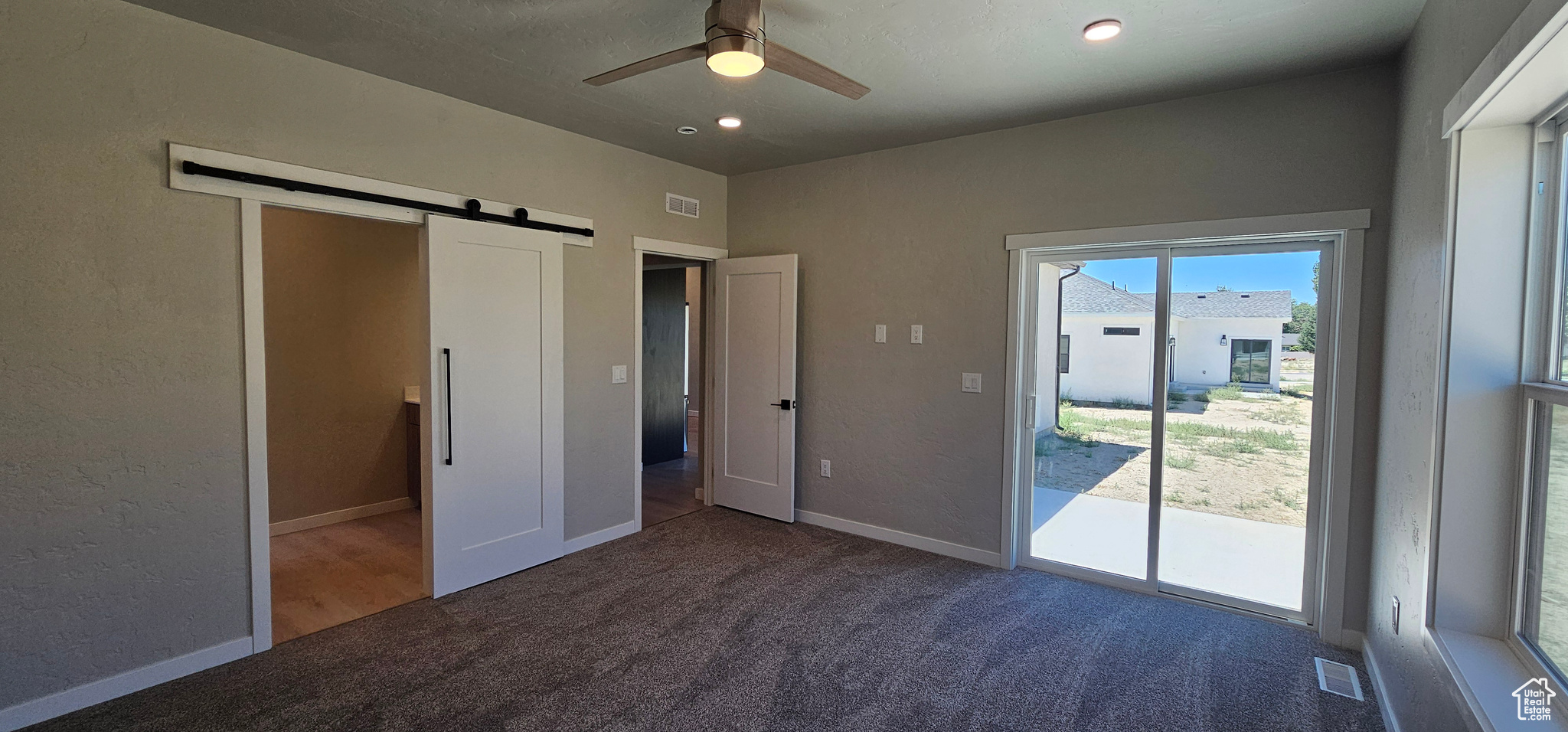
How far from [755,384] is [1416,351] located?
11.7 ft

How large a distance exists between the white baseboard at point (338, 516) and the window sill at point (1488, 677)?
5.53 meters

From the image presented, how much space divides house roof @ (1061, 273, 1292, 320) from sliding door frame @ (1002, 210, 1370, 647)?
0.09 metres

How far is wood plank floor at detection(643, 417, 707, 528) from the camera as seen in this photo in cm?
498

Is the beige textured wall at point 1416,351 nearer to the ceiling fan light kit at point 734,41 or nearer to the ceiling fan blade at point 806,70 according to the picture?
the ceiling fan blade at point 806,70

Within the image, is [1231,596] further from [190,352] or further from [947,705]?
[190,352]

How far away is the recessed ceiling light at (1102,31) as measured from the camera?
2463 mm

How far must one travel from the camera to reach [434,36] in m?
2.68

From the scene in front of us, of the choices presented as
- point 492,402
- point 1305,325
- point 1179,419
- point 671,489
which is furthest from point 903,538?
point 492,402

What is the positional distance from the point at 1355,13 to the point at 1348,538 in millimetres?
2192

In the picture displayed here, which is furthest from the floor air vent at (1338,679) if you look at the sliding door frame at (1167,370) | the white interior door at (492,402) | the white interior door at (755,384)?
the white interior door at (492,402)

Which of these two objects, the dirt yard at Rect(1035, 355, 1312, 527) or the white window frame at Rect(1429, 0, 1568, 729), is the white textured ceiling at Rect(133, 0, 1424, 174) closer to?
the white window frame at Rect(1429, 0, 1568, 729)

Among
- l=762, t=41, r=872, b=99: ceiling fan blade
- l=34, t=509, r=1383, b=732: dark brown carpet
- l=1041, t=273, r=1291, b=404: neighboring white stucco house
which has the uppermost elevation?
l=762, t=41, r=872, b=99: ceiling fan blade

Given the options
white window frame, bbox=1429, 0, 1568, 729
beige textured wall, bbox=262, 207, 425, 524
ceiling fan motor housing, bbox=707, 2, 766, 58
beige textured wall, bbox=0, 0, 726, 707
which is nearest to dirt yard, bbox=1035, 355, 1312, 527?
white window frame, bbox=1429, 0, 1568, 729

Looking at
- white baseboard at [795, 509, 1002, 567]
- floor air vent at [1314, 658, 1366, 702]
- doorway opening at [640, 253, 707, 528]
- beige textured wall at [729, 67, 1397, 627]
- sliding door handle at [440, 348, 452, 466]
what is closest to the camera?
floor air vent at [1314, 658, 1366, 702]
